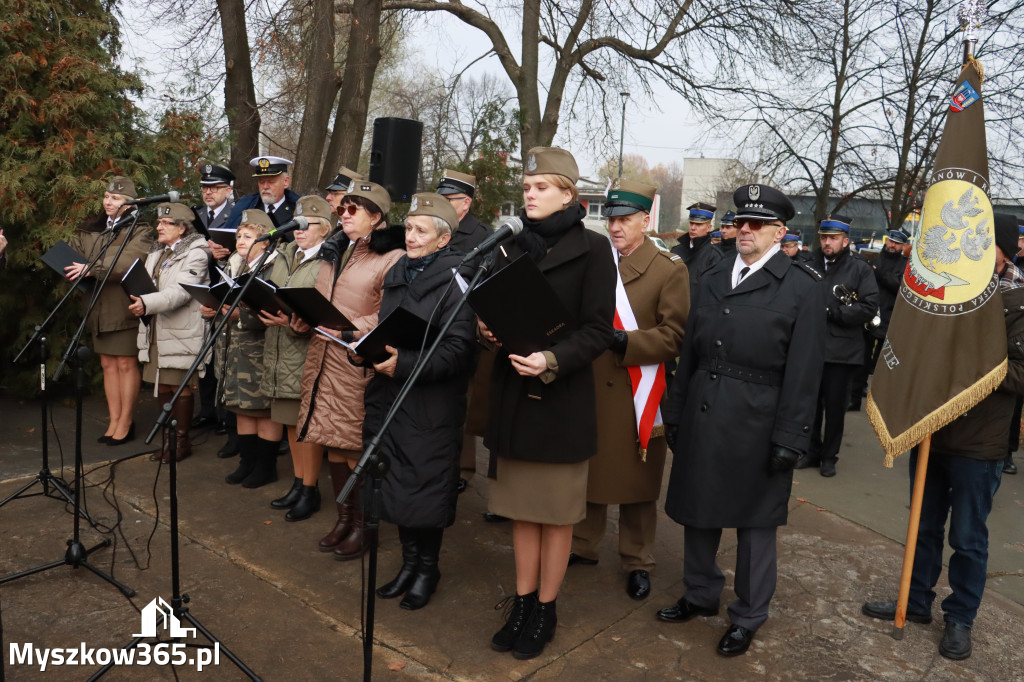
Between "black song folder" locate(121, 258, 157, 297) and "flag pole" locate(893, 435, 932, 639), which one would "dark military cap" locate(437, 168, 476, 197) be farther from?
"flag pole" locate(893, 435, 932, 639)

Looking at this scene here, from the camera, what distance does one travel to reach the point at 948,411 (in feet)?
12.4

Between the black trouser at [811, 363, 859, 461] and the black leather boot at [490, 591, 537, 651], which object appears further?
the black trouser at [811, 363, 859, 461]

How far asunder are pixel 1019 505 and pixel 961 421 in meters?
3.26

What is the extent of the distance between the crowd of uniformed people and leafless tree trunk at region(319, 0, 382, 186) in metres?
4.77

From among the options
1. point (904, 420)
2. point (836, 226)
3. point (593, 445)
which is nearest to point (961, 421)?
point (904, 420)

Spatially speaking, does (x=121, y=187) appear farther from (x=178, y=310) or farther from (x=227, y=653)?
(x=227, y=653)

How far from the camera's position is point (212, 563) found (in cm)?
455

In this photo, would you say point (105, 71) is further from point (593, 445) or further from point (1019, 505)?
point (1019, 505)

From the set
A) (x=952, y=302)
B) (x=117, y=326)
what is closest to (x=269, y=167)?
(x=117, y=326)

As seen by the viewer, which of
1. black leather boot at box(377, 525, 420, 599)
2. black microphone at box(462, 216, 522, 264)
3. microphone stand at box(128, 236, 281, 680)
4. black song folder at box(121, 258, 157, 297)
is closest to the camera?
black microphone at box(462, 216, 522, 264)

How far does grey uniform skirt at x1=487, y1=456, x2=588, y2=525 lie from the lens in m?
3.59

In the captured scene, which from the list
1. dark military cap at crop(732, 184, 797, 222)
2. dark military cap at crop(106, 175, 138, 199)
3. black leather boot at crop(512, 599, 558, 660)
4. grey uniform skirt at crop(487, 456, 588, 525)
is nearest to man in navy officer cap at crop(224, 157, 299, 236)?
dark military cap at crop(106, 175, 138, 199)

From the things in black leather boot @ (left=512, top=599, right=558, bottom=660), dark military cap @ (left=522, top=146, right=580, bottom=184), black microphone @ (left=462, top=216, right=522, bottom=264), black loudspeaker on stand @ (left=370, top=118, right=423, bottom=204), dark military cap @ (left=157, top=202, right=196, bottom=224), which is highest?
black loudspeaker on stand @ (left=370, top=118, right=423, bottom=204)

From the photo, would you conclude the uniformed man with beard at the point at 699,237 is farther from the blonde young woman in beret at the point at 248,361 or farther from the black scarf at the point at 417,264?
the black scarf at the point at 417,264
